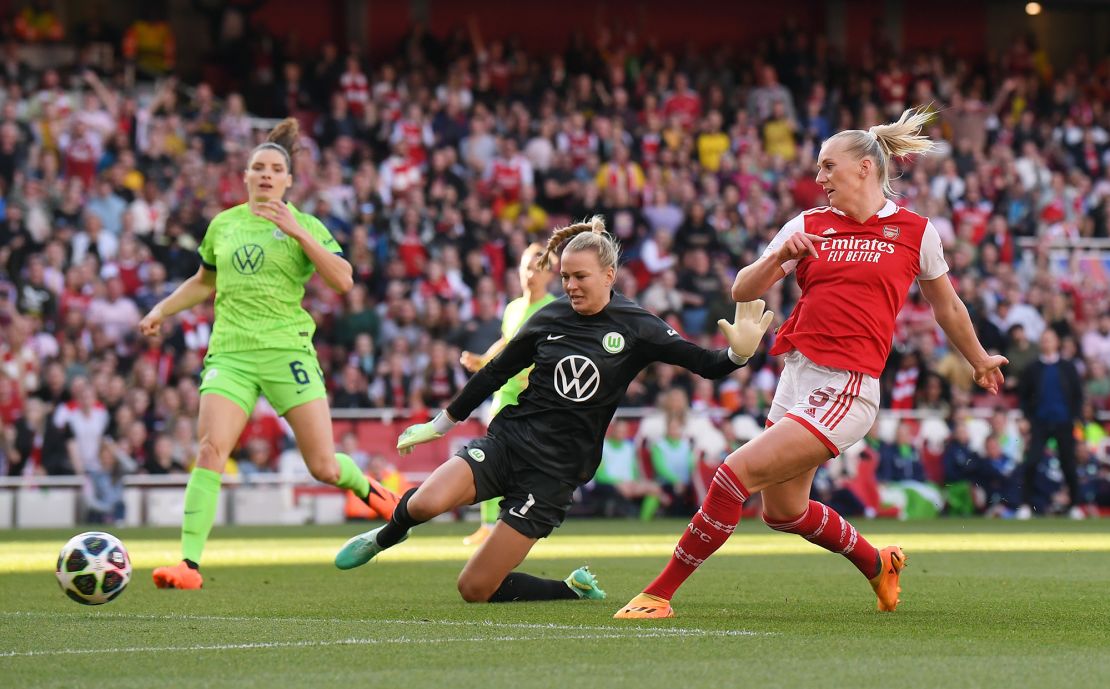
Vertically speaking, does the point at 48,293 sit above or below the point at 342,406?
above

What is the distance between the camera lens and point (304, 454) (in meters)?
10.3

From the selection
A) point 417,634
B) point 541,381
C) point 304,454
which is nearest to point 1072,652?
point 417,634

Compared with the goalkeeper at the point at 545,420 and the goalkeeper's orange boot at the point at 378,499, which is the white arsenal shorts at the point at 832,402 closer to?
the goalkeeper at the point at 545,420

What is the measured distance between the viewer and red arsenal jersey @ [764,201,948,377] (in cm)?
786

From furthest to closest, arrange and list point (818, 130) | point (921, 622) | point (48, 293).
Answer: point (818, 130) < point (48, 293) < point (921, 622)

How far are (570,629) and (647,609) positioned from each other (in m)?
0.53

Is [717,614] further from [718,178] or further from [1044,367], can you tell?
[718,178]

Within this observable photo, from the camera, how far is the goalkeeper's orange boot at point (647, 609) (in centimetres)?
779

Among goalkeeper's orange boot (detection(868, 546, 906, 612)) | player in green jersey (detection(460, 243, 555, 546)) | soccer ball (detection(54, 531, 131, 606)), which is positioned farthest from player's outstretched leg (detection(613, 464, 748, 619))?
player in green jersey (detection(460, 243, 555, 546))

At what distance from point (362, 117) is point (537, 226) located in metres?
3.11

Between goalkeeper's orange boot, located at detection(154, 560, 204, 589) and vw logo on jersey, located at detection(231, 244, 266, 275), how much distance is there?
172 centimetres

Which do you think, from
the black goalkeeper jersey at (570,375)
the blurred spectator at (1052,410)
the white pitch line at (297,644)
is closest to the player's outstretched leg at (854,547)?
the black goalkeeper jersey at (570,375)

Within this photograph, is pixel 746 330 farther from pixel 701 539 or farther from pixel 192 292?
pixel 192 292

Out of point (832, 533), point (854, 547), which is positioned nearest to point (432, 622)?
point (832, 533)
